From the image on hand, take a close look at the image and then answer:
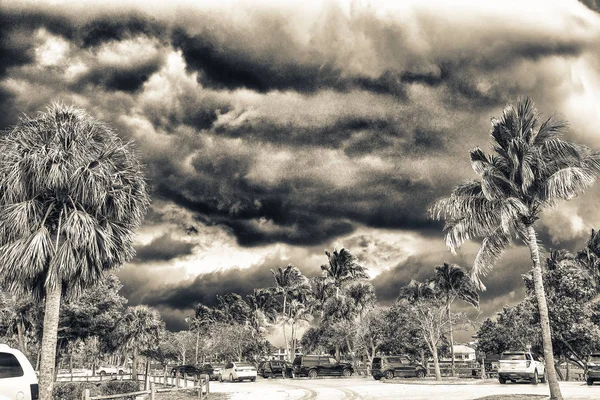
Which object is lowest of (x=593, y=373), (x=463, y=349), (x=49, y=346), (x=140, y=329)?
(x=463, y=349)

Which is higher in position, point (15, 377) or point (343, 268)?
point (343, 268)

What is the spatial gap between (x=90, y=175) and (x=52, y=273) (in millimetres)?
3674

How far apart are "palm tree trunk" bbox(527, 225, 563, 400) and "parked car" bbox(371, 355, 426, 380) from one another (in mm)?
21663

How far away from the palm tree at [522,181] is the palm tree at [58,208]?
507 inches

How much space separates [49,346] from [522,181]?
58.1 feet

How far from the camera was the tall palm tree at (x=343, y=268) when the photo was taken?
62594 mm

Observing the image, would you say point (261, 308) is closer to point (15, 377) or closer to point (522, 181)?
point (522, 181)

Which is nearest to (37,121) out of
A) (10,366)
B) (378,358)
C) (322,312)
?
(10,366)

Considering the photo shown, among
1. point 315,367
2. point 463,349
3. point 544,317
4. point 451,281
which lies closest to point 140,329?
point 315,367

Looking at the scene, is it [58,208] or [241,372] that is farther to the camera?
[241,372]

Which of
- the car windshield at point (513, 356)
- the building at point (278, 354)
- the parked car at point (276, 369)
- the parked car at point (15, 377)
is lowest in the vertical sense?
the building at point (278, 354)

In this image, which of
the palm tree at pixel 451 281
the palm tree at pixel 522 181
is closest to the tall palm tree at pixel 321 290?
the palm tree at pixel 451 281

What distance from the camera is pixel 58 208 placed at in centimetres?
1903

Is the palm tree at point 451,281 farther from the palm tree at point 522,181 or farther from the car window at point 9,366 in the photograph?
the car window at point 9,366
